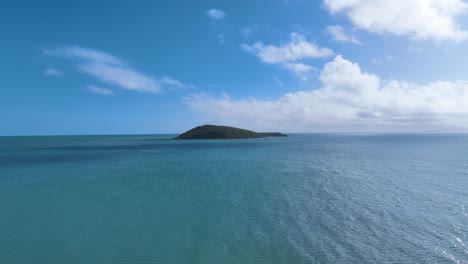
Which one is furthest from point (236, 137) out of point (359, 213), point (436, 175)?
point (359, 213)

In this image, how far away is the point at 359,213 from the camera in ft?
54.4

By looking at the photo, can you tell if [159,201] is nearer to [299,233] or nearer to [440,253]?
[299,233]

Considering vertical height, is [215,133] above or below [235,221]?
above

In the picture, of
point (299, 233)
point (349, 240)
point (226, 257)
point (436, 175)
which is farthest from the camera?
point (436, 175)

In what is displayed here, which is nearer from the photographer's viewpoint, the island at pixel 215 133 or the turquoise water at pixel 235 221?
the turquoise water at pixel 235 221

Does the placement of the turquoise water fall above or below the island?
below

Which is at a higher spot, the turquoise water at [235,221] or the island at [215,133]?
the island at [215,133]

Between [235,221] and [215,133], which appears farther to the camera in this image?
[215,133]

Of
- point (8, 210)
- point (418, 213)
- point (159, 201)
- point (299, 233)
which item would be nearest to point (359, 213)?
point (418, 213)

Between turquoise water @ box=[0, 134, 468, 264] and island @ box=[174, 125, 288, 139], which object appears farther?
island @ box=[174, 125, 288, 139]

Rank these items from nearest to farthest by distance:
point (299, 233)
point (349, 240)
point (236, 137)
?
1. point (349, 240)
2. point (299, 233)
3. point (236, 137)

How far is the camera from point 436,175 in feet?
102

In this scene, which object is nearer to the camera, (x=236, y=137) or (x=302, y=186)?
(x=302, y=186)

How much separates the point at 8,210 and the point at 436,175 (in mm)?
51429
